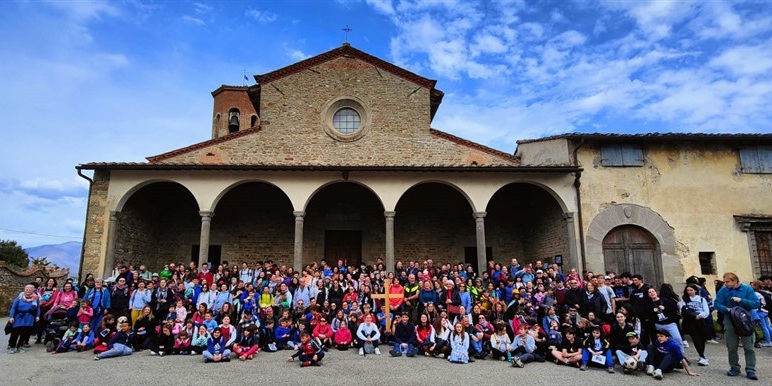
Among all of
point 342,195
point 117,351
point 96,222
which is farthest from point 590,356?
point 96,222

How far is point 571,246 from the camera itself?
12.8 m

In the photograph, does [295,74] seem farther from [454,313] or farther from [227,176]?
[454,313]

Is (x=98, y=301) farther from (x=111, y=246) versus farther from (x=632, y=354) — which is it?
(x=632, y=354)

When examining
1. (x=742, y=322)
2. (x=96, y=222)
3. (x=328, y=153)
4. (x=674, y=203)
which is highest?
(x=328, y=153)

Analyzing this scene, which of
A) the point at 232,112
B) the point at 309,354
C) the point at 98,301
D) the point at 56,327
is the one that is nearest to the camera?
the point at 309,354

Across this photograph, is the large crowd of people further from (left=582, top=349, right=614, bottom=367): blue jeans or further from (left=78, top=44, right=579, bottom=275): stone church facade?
(left=78, top=44, right=579, bottom=275): stone church facade

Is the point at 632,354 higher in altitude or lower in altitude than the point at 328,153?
lower

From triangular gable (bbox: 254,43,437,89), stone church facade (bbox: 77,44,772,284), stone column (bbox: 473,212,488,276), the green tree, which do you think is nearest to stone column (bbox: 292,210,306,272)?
stone church facade (bbox: 77,44,772,284)

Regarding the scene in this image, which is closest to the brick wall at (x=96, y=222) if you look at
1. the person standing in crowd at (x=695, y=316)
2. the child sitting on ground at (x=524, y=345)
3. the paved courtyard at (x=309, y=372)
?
the paved courtyard at (x=309, y=372)

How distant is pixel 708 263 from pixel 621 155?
391 cm

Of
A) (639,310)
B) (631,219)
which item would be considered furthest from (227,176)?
(631,219)

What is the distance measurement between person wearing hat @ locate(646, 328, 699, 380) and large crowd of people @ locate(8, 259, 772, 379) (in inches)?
0.6

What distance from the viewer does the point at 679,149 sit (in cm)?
1362

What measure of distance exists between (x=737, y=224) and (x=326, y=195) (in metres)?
12.8
